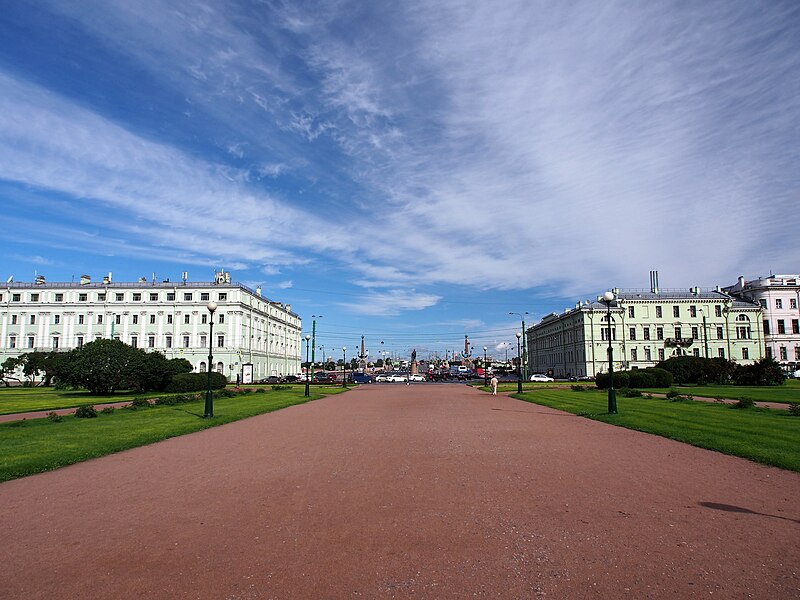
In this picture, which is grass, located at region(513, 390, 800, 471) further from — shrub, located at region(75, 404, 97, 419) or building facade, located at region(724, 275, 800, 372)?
building facade, located at region(724, 275, 800, 372)

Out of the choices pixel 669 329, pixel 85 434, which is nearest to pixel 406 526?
pixel 85 434

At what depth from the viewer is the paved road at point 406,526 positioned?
16.2 feet

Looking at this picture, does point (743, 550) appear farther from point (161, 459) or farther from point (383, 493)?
point (161, 459)

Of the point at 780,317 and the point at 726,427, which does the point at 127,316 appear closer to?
the point at 726,427

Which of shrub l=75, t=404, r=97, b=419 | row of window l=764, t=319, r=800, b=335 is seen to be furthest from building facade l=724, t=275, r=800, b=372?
shrub l=75, t=404, r=97, b=419

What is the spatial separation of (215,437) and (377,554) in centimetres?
1123

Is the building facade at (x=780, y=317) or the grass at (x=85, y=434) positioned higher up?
the building facade at (x=780, y=317)

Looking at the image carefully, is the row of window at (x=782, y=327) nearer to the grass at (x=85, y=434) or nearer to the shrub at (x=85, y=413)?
the grass at (x=85, y=434)

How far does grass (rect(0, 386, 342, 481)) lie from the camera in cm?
1119

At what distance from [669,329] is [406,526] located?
92.2m

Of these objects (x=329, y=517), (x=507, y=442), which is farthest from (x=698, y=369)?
(x=329, y=517)

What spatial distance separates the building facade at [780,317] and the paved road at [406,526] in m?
93.1

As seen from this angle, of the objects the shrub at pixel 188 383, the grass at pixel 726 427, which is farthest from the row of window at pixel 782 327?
the shrub at pixel 188 383

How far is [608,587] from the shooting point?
4.79m
